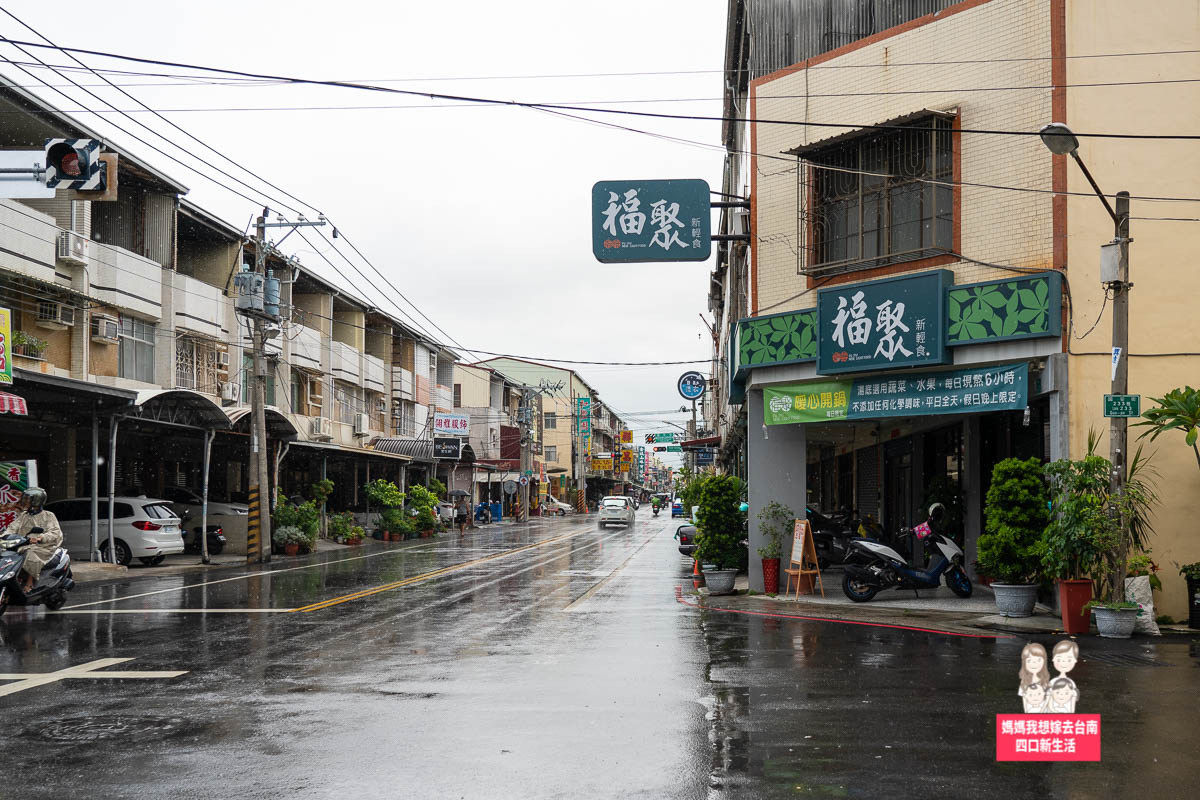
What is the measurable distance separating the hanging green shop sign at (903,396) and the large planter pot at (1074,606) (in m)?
2.75

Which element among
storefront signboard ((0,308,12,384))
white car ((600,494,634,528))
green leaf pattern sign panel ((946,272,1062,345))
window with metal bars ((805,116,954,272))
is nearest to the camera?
green leaf pattern sign panel ((946,272,1062,345))

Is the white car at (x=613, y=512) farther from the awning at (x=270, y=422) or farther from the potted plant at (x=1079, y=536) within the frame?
the potted plant at (x=1079, y=536)

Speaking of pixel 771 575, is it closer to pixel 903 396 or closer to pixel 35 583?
pixel 903 396

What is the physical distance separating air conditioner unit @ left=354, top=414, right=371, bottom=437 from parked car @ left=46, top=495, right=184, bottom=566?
21758 mm

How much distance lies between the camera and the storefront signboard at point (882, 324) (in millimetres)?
15648

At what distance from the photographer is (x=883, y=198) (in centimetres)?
1689

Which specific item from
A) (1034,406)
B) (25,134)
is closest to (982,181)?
(1034,406)

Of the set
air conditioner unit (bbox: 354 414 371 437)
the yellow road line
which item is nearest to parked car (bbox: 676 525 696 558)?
the yellow road line

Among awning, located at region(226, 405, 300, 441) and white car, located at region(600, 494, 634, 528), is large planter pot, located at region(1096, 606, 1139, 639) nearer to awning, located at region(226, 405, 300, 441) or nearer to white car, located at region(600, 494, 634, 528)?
awning, located at region(226, 405, 300, 441)

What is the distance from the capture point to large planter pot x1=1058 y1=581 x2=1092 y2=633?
1318 cm

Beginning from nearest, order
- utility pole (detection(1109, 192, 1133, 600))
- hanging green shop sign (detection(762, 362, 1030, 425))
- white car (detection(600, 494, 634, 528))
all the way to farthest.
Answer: utility pole (detection(1109, 192, 1133, 600)) → hanging green shop sign (detection(762, 362, 1030, 425)) → white car (detection(600, 494, 634, 528))

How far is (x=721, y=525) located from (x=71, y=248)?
18182 millimetres

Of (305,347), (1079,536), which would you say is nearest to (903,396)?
(1079,536)

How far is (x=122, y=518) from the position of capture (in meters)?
26.0
